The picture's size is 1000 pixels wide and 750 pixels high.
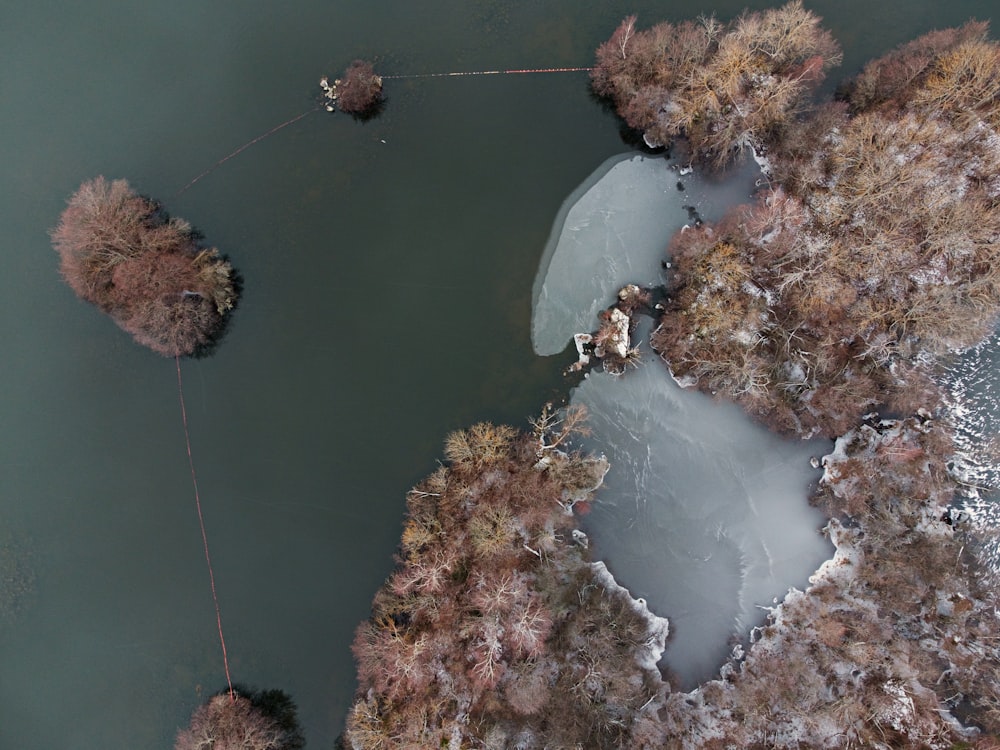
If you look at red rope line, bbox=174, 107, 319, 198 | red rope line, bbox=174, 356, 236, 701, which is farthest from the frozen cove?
red rope line, bbox=174, 356, 236, 701

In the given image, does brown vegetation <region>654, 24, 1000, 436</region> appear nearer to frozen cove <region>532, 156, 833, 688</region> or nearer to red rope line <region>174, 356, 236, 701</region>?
frozen cove <region>532, 156, 833, 688</region>

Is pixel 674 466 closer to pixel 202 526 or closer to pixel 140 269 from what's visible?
pixel 202 526

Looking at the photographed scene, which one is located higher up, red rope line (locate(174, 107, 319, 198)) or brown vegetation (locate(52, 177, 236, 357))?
red rope line (locate(174, 107, 319, 198))

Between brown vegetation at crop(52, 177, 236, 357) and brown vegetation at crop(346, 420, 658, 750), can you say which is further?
brown vegetation at crop(52, 177, 236, 357)

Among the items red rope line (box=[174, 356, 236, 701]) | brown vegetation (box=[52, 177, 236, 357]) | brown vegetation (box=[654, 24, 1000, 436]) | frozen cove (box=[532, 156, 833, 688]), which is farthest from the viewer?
red rope line (box=[174, 356, 236, 701])

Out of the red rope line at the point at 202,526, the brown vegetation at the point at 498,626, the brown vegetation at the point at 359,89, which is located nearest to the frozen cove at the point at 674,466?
the brown vegetation at the point at 498,626

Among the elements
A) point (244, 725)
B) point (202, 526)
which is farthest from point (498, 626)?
point (202, 526)

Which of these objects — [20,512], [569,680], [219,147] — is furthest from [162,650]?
[219,147]
